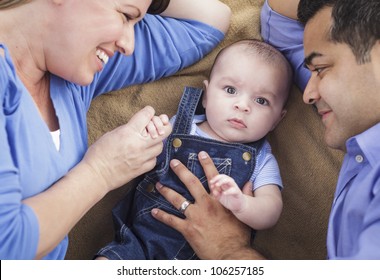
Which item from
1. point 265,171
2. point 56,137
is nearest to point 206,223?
point 265,171

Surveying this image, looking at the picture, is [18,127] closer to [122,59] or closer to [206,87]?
[122,59]

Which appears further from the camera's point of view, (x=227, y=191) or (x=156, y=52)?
(x=156, y=52)

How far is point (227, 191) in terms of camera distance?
1493mm

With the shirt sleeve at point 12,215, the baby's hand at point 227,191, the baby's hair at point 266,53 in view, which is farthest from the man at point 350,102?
the shirt sleeve at point 12,215

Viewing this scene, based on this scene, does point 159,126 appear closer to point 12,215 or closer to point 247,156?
point 247,156

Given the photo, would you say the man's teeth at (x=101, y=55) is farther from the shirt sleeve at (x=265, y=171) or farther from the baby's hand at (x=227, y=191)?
the shirt sleeve at (x=265, y=171)

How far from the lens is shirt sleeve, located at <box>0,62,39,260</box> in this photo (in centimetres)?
114

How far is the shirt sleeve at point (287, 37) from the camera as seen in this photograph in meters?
1.76

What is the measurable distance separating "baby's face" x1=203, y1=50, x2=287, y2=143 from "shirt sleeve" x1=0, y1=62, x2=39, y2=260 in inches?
29.0

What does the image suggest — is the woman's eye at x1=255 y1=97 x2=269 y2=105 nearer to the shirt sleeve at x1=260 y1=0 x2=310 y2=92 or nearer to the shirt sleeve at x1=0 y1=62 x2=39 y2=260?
the shirt sleeve at x1=260 y1=0 x2=310 y2=92

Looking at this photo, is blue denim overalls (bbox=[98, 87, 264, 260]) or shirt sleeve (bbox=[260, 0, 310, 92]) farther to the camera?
shirt sleeve (bbox=[260, 0, 310, 92])

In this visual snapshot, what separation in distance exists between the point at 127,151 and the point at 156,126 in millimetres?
120

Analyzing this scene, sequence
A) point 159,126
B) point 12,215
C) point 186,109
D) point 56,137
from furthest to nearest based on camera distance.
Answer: point 186,109 → point 159,126 → point 56,137 → point 12,215

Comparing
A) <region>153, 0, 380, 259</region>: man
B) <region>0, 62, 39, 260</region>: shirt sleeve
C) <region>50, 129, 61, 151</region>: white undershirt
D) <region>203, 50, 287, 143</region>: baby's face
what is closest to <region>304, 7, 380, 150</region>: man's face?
<region>153, 0, 380, 259</region>: man
